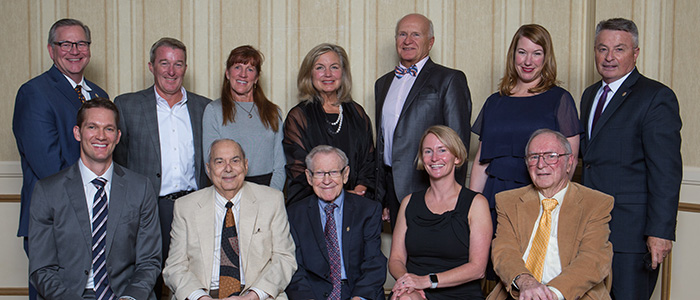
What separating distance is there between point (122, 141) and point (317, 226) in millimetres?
1342

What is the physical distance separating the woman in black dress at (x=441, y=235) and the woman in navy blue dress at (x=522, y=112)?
270 mm

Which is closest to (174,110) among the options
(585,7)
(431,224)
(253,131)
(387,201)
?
(253,131)

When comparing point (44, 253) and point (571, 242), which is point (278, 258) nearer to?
point (44, 253)

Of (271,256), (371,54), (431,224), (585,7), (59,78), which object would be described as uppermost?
(585,7)

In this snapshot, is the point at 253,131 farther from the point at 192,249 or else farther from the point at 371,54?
the point at 371,54

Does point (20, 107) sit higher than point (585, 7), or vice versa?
point (585, 7)

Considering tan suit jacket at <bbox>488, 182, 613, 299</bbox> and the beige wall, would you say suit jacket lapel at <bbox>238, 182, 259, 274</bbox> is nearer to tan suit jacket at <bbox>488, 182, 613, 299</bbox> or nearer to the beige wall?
tan suit jacket at <bbox>488, 182, 613, 299</bbox>

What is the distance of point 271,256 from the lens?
113 inches

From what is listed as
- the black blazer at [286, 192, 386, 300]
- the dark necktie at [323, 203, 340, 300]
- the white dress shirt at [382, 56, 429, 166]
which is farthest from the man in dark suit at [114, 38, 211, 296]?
the white dress shirt at [382, 56, 429, 166]

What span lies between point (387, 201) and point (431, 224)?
2.58 ft

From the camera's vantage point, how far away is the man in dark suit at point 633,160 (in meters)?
2.77

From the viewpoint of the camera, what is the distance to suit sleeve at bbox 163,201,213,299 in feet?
8.77

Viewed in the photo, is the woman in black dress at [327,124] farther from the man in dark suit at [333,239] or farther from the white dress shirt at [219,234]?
the white dress shirt at [219,234]

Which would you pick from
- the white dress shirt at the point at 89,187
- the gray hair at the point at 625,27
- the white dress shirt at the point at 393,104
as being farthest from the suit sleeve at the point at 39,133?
the gray hair at the point at 625,27
